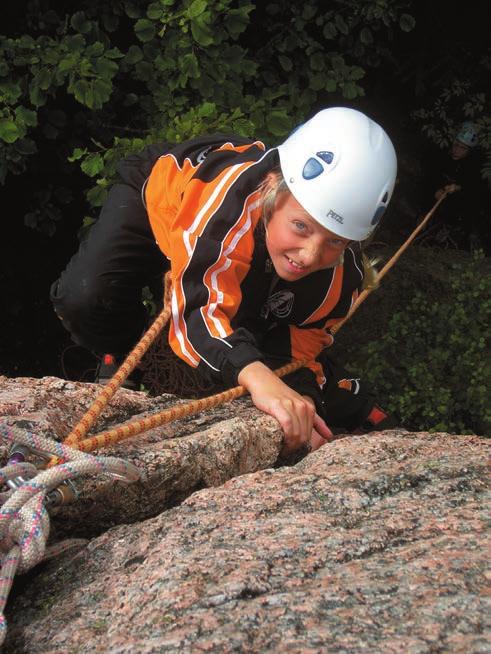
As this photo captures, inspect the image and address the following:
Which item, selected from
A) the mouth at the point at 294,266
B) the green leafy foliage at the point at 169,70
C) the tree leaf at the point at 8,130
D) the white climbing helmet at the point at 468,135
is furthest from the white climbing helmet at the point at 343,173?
the white climbing helmet at the point at 468,135

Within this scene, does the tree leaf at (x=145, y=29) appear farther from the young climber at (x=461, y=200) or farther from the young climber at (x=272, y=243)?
the young climber at (x=461, y=200)

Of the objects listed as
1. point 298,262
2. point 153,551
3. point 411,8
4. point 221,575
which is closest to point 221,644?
point 221,575

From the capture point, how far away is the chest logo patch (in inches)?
115

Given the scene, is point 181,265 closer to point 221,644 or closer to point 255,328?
point 255,328

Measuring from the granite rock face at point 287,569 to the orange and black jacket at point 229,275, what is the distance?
70cm

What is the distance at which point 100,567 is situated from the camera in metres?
1.39

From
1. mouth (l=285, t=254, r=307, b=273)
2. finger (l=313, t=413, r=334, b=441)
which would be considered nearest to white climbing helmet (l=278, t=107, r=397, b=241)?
mouth (l=285, t=254, r=307, b=273)

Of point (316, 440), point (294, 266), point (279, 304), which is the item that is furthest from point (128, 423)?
point (279, 304)

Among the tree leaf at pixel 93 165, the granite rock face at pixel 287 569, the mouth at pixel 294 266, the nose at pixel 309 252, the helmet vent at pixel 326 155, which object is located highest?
the helmet vent at pixel 326 155

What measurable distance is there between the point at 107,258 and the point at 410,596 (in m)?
2.53

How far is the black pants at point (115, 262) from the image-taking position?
3.42 meters

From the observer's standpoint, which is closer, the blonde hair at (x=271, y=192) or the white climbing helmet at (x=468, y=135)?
the blonde hair at (x=271, y=192)

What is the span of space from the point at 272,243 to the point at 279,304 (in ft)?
1.26

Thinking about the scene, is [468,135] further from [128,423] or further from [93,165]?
[128,423]
